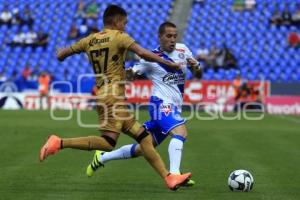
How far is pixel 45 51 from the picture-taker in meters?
39.2

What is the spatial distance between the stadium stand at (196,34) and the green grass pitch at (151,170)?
14.9 metres

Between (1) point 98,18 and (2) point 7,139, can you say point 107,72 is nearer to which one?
(2) point 7,139

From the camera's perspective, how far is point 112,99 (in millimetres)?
9484

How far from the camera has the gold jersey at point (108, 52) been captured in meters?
9.48

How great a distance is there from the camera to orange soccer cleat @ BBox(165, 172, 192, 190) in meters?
9.42

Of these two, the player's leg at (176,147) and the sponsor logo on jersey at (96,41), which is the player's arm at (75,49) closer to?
the sponsor logo on jersey at (96,41)

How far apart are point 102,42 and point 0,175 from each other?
2951 millimetres

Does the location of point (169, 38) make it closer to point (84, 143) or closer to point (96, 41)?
point (96, 41)

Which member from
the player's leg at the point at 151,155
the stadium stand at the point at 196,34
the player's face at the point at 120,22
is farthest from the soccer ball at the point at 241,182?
the stadium stand at the point at 196,34

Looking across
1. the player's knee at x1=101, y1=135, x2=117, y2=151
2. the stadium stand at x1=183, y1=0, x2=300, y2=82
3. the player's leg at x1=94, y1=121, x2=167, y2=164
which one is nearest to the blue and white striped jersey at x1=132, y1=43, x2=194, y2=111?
the player's leg at x1=94, y1=121, x2=167, y2=164

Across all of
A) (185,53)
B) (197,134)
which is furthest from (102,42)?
(197,134)

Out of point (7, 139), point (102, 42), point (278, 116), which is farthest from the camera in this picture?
point (278, 116)

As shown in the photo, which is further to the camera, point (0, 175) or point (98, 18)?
point (98, 18)

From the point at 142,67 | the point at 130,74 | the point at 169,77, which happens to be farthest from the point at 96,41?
the point at 169,77
